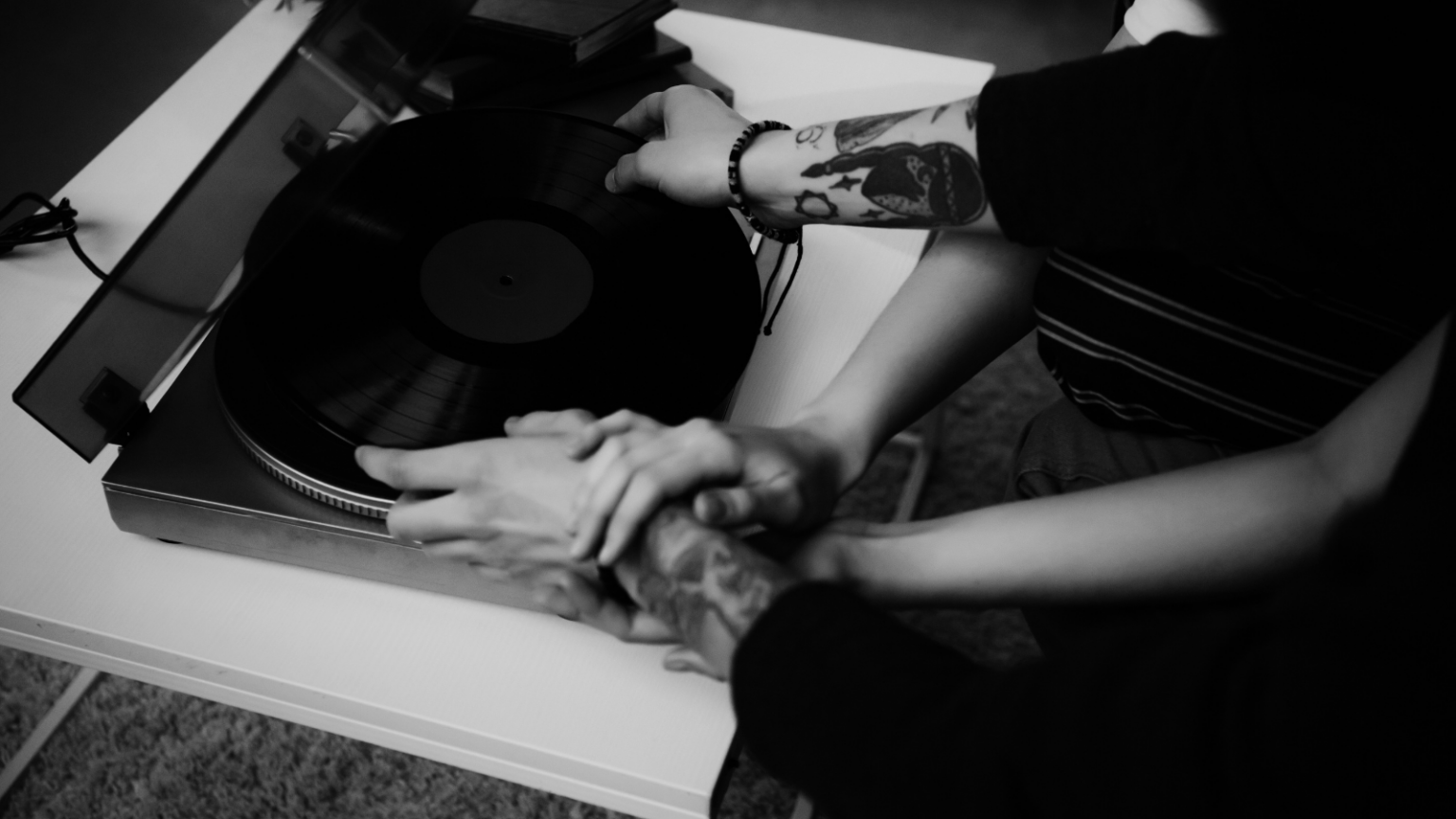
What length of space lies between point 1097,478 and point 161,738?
109 cm

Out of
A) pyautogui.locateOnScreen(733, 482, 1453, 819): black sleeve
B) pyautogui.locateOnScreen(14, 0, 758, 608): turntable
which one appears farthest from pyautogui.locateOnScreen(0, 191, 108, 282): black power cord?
pyautogui.locateOnScreen(733, 482, 1453, 819): black sleeve

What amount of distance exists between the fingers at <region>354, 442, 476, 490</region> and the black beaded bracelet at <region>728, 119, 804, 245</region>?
30cm

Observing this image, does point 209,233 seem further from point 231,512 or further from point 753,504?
point 753,504

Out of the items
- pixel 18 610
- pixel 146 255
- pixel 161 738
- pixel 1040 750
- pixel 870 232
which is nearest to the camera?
pixel 1040 750

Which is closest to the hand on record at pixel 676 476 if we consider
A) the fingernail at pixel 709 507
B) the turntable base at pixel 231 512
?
the fingernail at pixel 709 507

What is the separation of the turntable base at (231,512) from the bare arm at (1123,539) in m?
0.25

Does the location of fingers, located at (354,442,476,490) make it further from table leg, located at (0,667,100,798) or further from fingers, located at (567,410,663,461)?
table leg, located at (0,667,100,798)

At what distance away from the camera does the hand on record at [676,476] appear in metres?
0.61

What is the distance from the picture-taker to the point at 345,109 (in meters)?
0.63

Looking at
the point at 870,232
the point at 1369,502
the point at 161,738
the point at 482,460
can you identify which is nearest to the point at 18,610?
the point at 482,460

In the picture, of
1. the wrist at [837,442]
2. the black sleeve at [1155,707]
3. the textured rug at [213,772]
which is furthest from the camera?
the textured rug at [213,772]

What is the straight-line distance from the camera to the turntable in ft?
2.00

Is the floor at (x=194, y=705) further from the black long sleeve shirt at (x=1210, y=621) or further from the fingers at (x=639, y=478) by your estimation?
the black long sleeve shirt at (x=1210, y=621)

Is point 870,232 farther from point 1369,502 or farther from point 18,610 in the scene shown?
point 18,610
